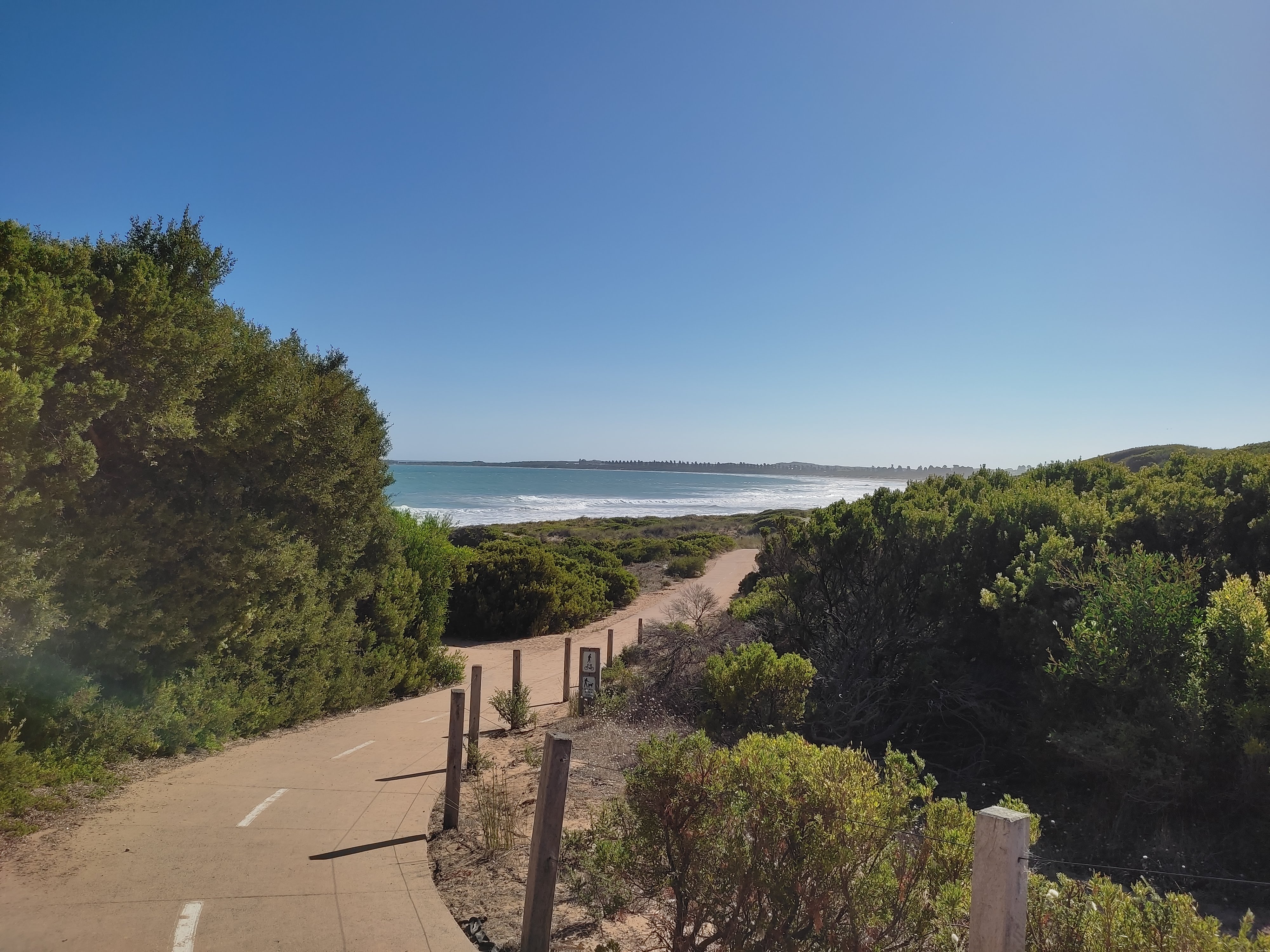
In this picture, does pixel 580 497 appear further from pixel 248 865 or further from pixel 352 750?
pixel 248 865

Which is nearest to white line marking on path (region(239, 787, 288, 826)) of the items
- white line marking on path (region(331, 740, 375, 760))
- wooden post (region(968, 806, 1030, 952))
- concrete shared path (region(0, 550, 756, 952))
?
concrete shared path (region(0, 550, 756, 952))

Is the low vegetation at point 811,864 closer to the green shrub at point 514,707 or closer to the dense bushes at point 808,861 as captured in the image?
the dense bushes at point 808,861

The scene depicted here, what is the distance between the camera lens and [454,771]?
19.6 ft

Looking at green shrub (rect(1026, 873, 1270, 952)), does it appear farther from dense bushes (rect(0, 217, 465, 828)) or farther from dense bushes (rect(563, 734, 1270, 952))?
dense bushes (rect(0, 217, 465, 828))

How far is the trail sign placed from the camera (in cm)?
1027

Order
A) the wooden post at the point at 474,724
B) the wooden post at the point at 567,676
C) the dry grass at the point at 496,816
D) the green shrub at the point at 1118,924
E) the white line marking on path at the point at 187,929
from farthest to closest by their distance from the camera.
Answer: the wooden post at the point at 567,676 → the wooden post at the point at 474,724 → the dry grass at the point at 496,816 → the white line marking on path at the point at 187,929 → the green shrub at the point at 1118,924

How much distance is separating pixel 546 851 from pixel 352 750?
5987mm

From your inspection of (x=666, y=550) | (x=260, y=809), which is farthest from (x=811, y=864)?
(x=666, y=550)

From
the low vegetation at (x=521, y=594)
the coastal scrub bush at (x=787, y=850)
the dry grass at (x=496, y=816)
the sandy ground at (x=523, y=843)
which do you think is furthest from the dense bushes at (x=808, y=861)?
the low vegetation at (x=521, y=594)

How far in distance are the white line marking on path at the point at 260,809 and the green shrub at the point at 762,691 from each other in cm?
451

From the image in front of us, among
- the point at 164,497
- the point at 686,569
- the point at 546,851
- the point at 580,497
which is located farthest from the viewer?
the point at 580,497

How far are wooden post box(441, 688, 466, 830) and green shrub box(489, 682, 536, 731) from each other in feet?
12.5

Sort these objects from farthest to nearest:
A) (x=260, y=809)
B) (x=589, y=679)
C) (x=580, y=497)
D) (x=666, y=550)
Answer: (x=580, y=497) → (x=666, y=550) → (x=589, y=679) → (x=260, y=809)

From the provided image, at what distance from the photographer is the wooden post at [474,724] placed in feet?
24.5
